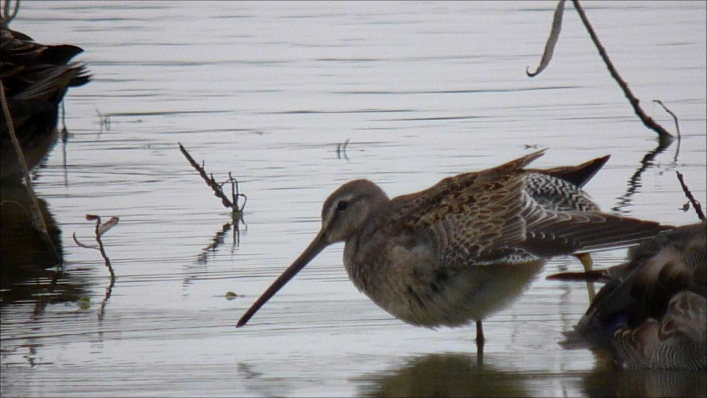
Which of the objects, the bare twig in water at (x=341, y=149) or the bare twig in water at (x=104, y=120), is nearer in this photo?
the bare twig in water at (x=341, y=149)

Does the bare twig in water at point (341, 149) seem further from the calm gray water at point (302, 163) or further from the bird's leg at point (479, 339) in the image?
the bird's leg at point (479, 339)

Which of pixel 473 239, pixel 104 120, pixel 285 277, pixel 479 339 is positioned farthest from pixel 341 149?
pixel 473 239

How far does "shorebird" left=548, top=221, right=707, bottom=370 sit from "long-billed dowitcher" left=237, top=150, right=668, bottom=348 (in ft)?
0.61

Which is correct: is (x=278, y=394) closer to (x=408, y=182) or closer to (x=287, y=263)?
(x=287, y=263)

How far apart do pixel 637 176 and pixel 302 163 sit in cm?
233

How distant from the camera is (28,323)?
21.5ft

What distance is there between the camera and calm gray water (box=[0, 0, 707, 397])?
5.97 meters

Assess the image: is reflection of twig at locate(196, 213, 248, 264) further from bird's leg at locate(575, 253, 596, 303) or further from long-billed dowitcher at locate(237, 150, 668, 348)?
bird's leg at locate(575, 253, 596, 303)

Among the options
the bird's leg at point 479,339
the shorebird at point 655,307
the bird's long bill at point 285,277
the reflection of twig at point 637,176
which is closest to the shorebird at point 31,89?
the bird's long bill at point 285,277

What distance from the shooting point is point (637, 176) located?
954cm

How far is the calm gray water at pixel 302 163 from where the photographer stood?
597 centimetres

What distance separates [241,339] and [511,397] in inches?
56.0

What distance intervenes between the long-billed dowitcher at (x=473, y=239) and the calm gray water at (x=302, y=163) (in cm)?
23

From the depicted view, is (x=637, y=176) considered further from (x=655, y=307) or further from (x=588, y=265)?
(x=655, y=307)
